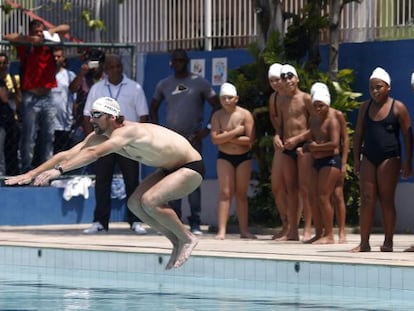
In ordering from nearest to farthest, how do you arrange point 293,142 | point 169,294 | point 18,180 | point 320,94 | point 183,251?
1. point 18,180
2. point 169,294
3. point 183,251
4. point 320,94
5. point 293,142

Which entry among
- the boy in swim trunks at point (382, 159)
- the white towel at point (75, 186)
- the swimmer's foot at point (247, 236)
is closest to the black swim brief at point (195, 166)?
the boy in swim trunks at point (382, 159)

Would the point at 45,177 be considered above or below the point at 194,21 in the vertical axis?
below

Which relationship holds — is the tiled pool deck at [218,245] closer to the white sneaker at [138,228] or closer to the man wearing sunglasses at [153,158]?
the white sneaker at [138,228]

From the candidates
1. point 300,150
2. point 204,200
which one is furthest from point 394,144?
point 204,200

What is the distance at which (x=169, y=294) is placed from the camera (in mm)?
10656

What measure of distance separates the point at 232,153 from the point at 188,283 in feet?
9.19

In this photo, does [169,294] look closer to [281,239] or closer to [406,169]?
[406,169]

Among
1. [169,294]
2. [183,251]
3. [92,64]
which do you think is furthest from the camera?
[92,64]

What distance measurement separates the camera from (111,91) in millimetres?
14930

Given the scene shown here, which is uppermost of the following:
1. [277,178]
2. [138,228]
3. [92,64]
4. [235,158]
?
[92,64]

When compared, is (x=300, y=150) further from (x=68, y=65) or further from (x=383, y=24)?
(x=68, y=65)

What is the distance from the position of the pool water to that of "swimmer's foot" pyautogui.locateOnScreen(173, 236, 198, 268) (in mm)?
268

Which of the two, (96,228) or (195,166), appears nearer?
(195,166)

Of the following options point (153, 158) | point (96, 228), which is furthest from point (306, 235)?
point (153, 158)
